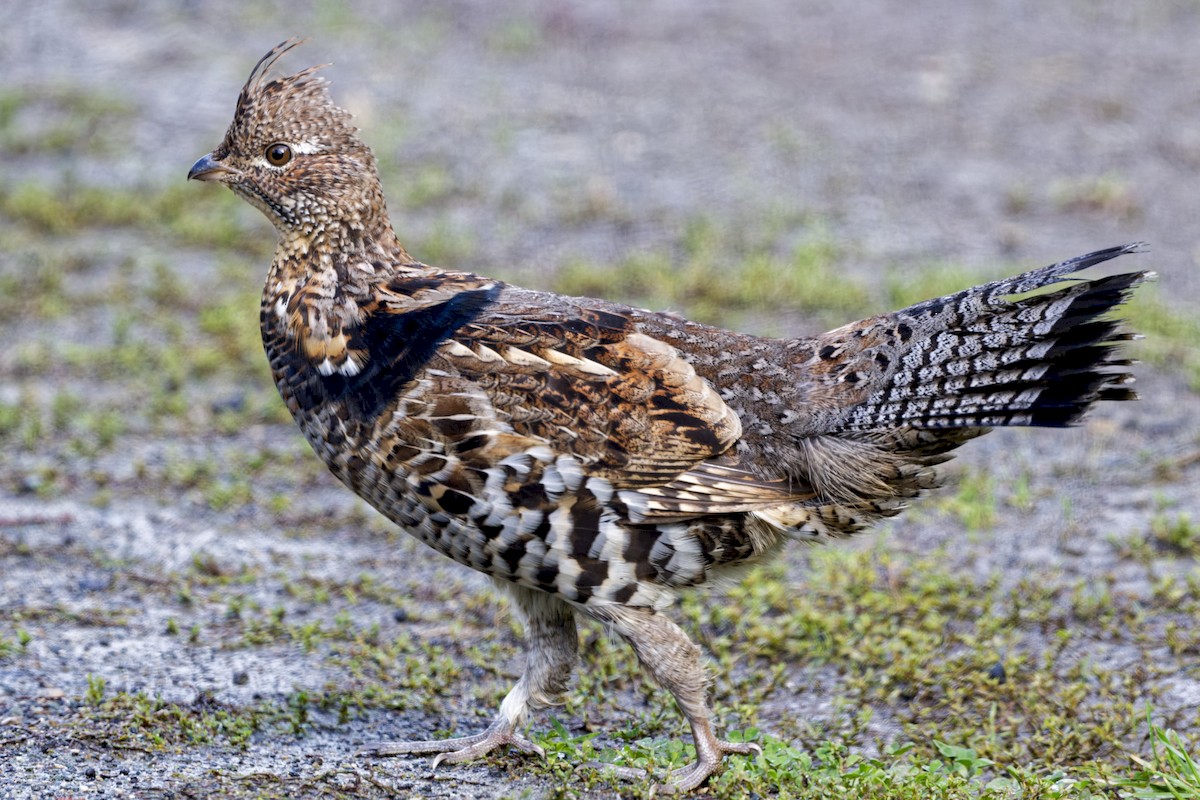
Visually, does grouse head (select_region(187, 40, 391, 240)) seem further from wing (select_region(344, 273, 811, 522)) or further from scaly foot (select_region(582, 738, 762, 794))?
scaly foot (select_region(582, 738, 762, 794))

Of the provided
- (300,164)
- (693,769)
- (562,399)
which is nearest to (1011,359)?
(562,399)

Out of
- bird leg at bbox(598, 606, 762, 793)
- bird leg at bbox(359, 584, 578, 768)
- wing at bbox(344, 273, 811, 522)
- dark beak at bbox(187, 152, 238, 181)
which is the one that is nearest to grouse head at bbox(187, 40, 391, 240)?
dark beak at bbox(187, 152, 238, 181)

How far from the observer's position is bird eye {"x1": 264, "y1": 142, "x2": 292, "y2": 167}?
4.80m

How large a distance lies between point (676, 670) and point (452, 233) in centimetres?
563

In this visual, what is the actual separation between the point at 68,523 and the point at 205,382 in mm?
1642

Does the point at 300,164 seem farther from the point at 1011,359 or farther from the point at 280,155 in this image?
the point at 1011,359

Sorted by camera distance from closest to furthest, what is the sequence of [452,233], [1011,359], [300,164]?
[1011,359], [300,164], [452,233]

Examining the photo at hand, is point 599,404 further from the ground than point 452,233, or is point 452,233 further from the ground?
point 452,233

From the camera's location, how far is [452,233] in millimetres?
9555

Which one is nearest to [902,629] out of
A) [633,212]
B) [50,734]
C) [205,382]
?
[50,734]

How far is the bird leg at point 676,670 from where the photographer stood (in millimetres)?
4410

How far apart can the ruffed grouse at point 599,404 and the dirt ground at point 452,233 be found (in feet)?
2.42

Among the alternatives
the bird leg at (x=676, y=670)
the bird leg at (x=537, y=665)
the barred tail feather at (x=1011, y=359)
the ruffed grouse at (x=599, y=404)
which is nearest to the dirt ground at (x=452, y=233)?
the bird leg at (x=537, y=665)

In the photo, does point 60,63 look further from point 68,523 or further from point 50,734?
point 50,734
